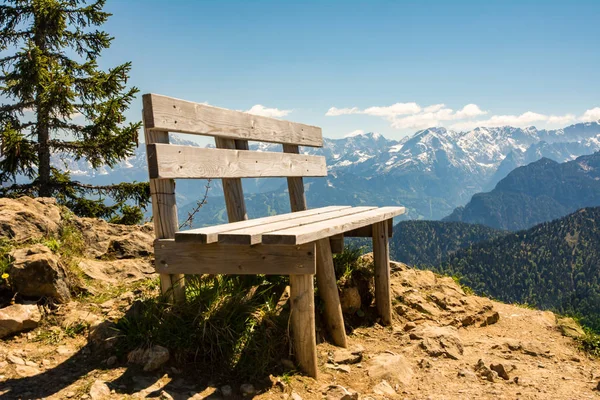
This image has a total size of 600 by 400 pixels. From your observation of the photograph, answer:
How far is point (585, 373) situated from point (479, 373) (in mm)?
1401

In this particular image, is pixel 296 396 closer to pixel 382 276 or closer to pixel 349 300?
pixel 349 300

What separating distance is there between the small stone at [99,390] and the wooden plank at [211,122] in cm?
204

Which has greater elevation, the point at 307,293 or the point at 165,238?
the point at 165,238

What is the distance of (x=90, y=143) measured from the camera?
10.8 meters

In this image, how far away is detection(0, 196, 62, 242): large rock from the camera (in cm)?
499

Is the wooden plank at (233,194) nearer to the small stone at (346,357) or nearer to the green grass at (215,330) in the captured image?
the green grass at (215,330)

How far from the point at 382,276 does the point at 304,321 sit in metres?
2.19

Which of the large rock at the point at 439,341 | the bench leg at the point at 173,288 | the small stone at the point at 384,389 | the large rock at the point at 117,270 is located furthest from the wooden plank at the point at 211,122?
the large rock at the point at 439,341

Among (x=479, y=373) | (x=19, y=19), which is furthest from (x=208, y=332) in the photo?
(x=19, y=19)

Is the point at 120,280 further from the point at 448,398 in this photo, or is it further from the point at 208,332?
the point at 448,398

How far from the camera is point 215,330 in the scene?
3.75 metres

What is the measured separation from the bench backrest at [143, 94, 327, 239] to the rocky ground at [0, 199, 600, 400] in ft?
3.73

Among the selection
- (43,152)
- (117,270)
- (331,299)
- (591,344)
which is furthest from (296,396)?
(43,152)

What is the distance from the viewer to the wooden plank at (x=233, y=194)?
5.14 metres
